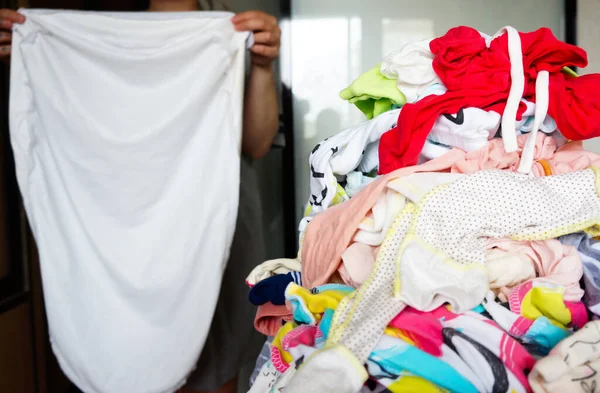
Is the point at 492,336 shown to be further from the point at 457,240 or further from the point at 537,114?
the point at 537,114

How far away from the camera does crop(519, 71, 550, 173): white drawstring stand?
48 centimetres

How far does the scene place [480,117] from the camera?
489 mm

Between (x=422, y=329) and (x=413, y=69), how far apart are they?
307mm

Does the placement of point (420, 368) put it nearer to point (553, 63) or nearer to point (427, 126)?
point (427, 126)

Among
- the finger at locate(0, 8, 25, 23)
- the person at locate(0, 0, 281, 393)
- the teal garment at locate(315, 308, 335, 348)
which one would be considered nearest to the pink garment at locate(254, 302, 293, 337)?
the teal garment at locate(315, 308, 335, 348)

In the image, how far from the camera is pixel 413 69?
1.80ft

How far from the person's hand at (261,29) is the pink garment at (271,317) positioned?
533 mm

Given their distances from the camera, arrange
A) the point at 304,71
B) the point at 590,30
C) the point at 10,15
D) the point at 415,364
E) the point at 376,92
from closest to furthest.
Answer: the point at 415,364
the point at 376,92
the point at 10,15
the point at 590,30
the point at 304,71

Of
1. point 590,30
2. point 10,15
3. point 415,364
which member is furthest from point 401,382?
point 590,30

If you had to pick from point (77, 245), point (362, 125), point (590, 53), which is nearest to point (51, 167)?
point (77, 245)

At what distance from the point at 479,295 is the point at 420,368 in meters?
0.09

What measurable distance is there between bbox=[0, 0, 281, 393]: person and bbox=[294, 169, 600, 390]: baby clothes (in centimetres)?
58

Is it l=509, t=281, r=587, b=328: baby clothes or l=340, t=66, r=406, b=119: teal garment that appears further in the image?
l=340, t=66, r=406, b=119: teal garment

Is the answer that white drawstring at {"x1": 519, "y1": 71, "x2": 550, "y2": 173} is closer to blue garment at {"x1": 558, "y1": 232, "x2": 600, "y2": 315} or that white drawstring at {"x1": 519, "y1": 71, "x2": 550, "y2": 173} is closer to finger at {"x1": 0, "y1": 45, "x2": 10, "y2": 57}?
blue garment at {"x1": 558, "y1": 232, "x2": 600, "y2": 315}
